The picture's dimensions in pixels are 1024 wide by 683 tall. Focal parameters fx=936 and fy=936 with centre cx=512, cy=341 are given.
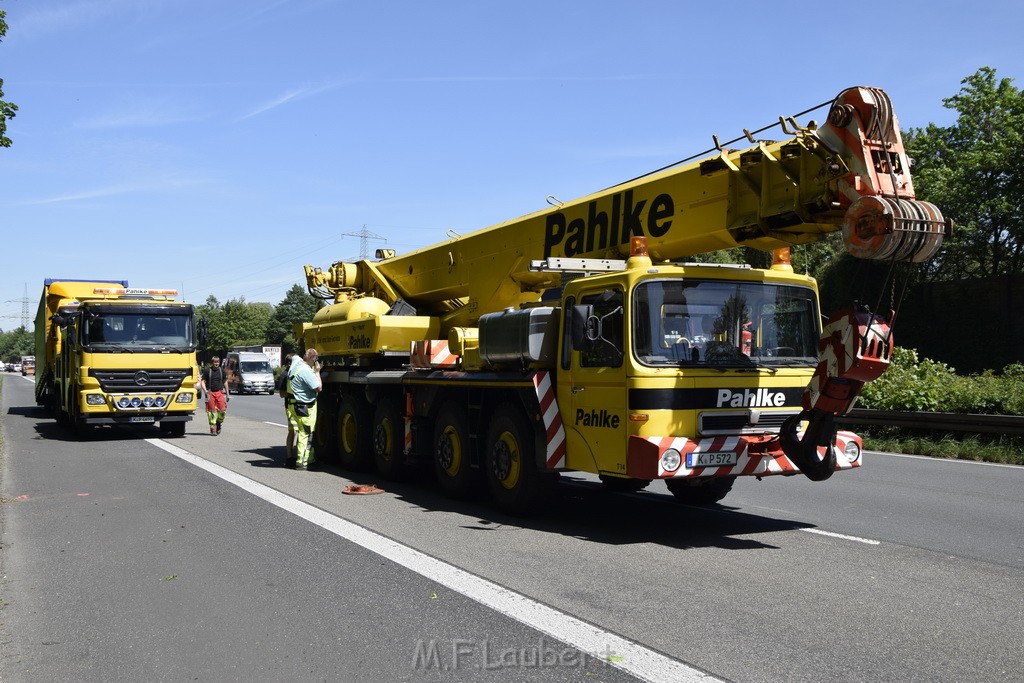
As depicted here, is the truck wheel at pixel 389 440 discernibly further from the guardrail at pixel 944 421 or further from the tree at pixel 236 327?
the tree at pixel 236 327

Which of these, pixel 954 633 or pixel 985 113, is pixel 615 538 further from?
pixel 985 113

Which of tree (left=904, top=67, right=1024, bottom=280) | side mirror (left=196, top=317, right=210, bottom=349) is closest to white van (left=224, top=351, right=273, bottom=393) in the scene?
side mirror (left=196, top=317, right=210, bottom=349)

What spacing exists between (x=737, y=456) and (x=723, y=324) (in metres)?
1.14

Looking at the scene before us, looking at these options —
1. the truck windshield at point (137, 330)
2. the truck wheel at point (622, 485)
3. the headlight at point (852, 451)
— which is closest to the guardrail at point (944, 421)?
the truck wheel at point (622, 485)

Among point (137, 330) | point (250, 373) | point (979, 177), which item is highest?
point (979, 177)

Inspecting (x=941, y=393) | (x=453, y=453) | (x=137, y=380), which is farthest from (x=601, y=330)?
(x=137, y=380)

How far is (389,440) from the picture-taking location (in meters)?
12.1

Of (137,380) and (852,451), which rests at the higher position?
(137,380)

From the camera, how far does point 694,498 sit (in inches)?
392

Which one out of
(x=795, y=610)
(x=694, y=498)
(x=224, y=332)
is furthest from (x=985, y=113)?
(x=224, y=332)

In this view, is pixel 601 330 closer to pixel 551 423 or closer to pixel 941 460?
pixel 551 423

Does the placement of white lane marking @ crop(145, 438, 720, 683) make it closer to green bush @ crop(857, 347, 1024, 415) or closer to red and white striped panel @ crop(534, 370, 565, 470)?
red and white striped panel @ crop(534, 370, 565, 470)

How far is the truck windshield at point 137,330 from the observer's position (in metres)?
18.5

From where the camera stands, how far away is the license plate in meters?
7.57
